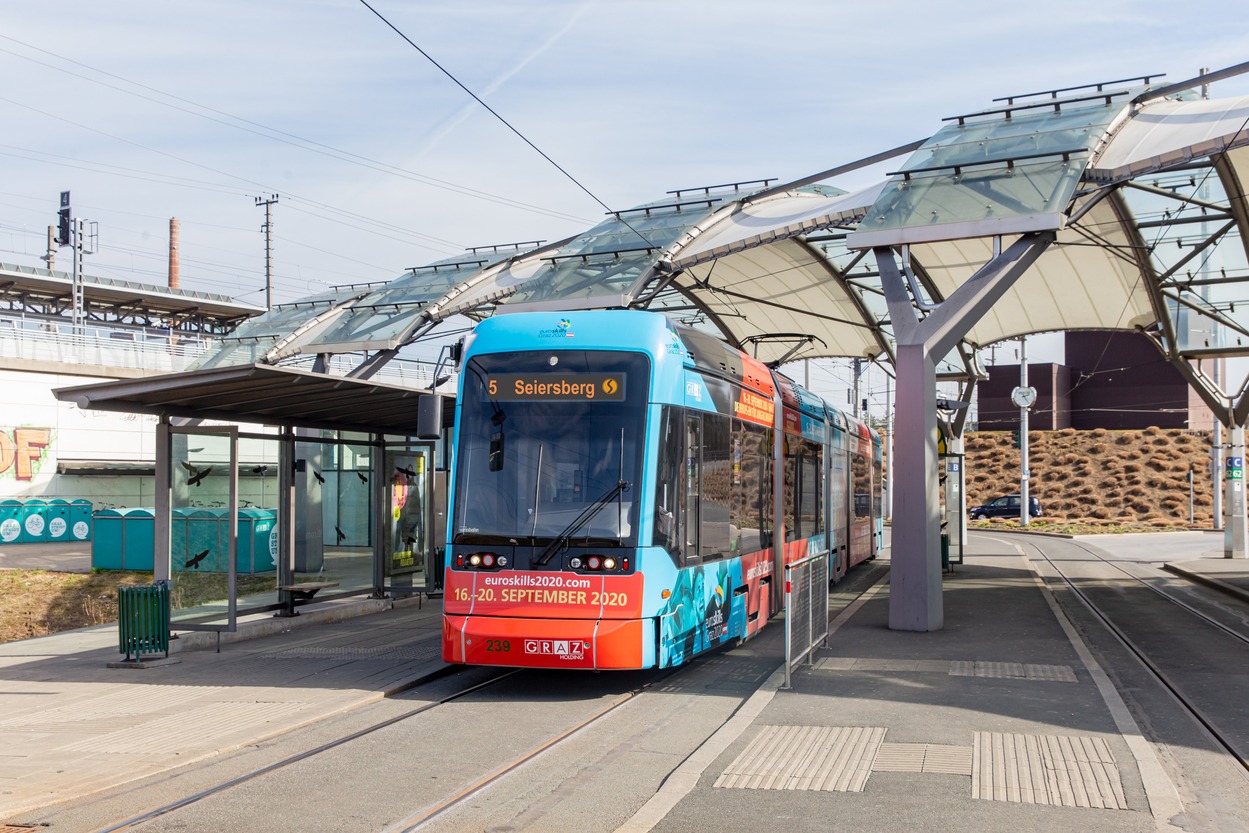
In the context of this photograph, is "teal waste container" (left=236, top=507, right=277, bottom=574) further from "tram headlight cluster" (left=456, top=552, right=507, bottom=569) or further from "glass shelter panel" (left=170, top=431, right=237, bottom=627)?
"tram headlight cluster" (left=456, top=552, right=507, bottom=569)

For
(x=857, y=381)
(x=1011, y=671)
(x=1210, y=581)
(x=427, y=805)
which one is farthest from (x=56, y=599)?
(x=857, y=381)

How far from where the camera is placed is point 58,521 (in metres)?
36.0

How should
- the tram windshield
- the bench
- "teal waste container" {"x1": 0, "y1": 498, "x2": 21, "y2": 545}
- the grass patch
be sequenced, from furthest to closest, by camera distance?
"teal waste container" {"x1": 0, "y1": 498, "x2": 21, "y2": 545} < the grass patch < the bench < the tram windshield

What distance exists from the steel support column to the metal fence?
2416mm

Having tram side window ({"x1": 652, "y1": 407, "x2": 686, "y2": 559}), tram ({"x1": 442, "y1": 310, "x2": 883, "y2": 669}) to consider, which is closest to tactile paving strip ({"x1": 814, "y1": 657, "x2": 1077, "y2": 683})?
tram ({"x1": 442, "y1": 310, "x2": 883, "y2": 669})

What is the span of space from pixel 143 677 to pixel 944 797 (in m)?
8.45

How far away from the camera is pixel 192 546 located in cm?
1534

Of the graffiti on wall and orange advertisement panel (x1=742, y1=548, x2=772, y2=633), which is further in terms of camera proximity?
the graffiti on wall

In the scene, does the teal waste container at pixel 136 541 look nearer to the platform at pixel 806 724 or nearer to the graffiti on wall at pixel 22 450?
the platform at pixel 806 724

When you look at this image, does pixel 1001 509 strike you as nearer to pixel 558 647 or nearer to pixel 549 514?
pixel 549 514

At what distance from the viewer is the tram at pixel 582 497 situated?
1041 centimetres

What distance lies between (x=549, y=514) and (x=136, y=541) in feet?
62.3

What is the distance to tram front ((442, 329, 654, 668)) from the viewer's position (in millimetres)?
10375

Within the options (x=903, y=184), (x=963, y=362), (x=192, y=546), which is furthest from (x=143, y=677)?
(x=963, y=362)
